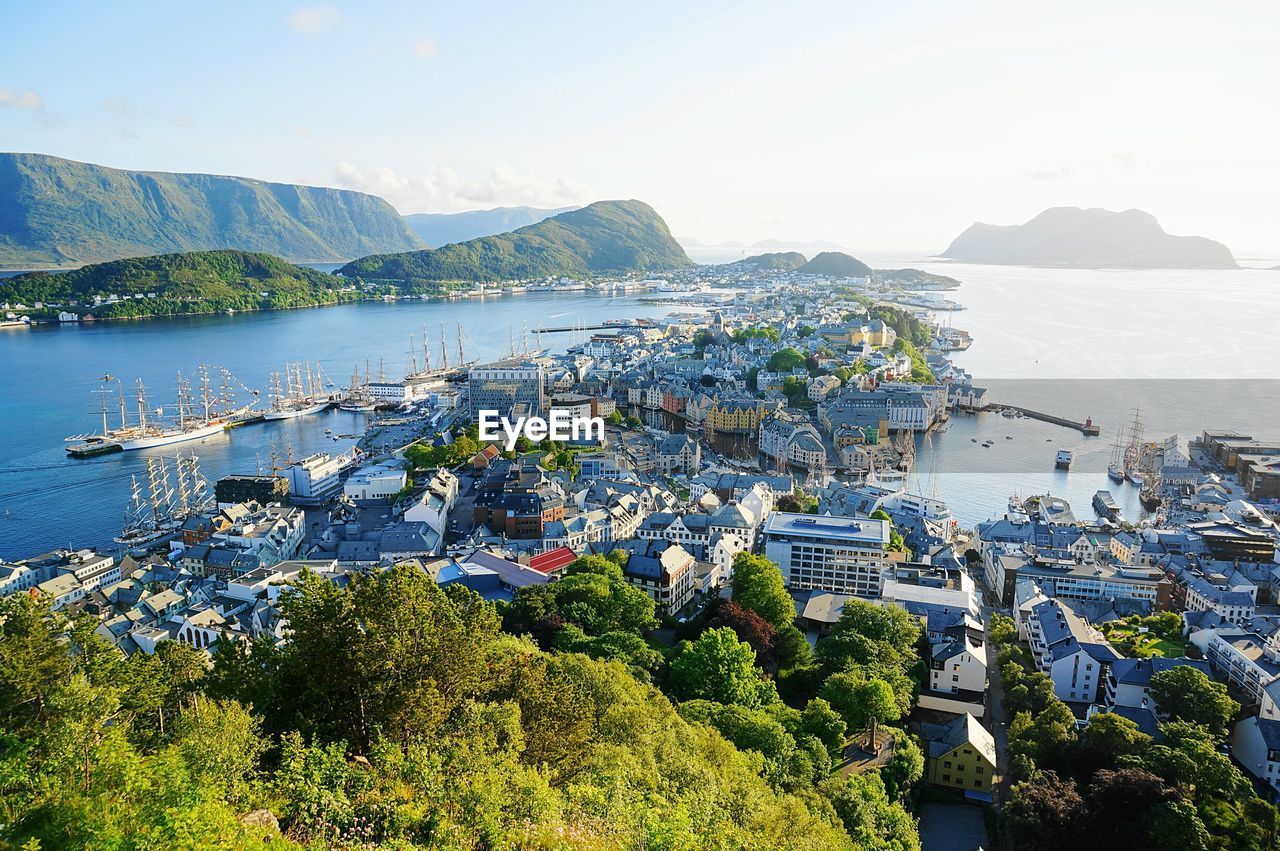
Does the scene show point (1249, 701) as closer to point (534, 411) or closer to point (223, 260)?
point (534, 411)

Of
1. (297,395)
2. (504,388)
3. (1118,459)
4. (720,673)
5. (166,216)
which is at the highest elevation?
(166,216)

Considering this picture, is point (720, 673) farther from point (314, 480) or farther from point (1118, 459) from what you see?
point (1118, 459)

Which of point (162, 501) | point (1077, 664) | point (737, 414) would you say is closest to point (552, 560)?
point (1077, 664)

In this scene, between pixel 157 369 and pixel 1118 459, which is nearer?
pixel 1118 459

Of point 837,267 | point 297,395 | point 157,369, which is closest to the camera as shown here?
point 297,395

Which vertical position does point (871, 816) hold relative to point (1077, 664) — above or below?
above

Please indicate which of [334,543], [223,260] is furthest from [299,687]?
[223,260]
